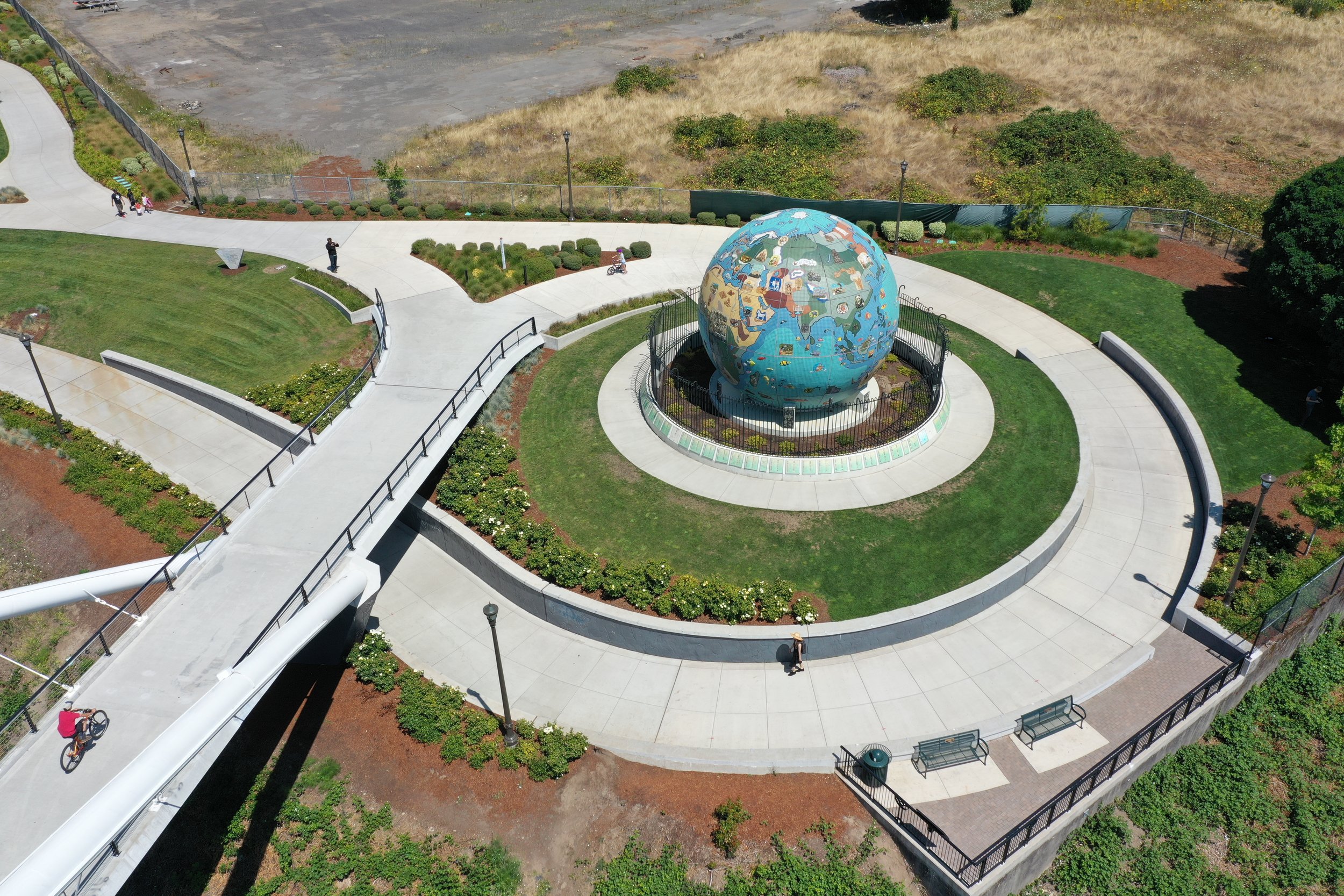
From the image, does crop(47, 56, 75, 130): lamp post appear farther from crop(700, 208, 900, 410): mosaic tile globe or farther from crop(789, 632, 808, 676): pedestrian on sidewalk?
crop(789, 632, 808, 676): pedestrian on sidewalk

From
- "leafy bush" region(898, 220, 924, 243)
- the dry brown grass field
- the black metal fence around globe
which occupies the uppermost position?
the dry brown grass field

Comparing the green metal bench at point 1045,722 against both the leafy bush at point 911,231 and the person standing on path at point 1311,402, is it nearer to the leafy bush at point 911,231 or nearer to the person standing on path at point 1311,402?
the person standing on path at point 1311,402

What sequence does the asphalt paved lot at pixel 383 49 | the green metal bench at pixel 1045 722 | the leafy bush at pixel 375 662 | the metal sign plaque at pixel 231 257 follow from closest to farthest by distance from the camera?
the green metal bench at pixel 1045 722
the leafy bush at pixel 375 662
the metal sign plaque at pixel 231 257
the asphalt paved lot at pixel 383 49

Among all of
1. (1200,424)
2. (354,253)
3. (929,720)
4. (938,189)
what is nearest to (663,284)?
(354,253)

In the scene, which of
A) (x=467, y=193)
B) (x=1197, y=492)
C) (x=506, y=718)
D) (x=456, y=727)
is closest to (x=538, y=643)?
(x=456, y=727)

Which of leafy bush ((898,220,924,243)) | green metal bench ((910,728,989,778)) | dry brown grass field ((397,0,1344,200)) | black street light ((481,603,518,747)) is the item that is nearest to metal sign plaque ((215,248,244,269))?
dry brown grass field ((397,0,1344,200))

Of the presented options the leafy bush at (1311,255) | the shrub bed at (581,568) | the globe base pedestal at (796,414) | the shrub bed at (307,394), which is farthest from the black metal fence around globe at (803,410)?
the leafy bush at (1311,255)

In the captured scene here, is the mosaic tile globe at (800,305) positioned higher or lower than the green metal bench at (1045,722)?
higher

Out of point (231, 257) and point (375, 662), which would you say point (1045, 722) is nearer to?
point (375, 662)
